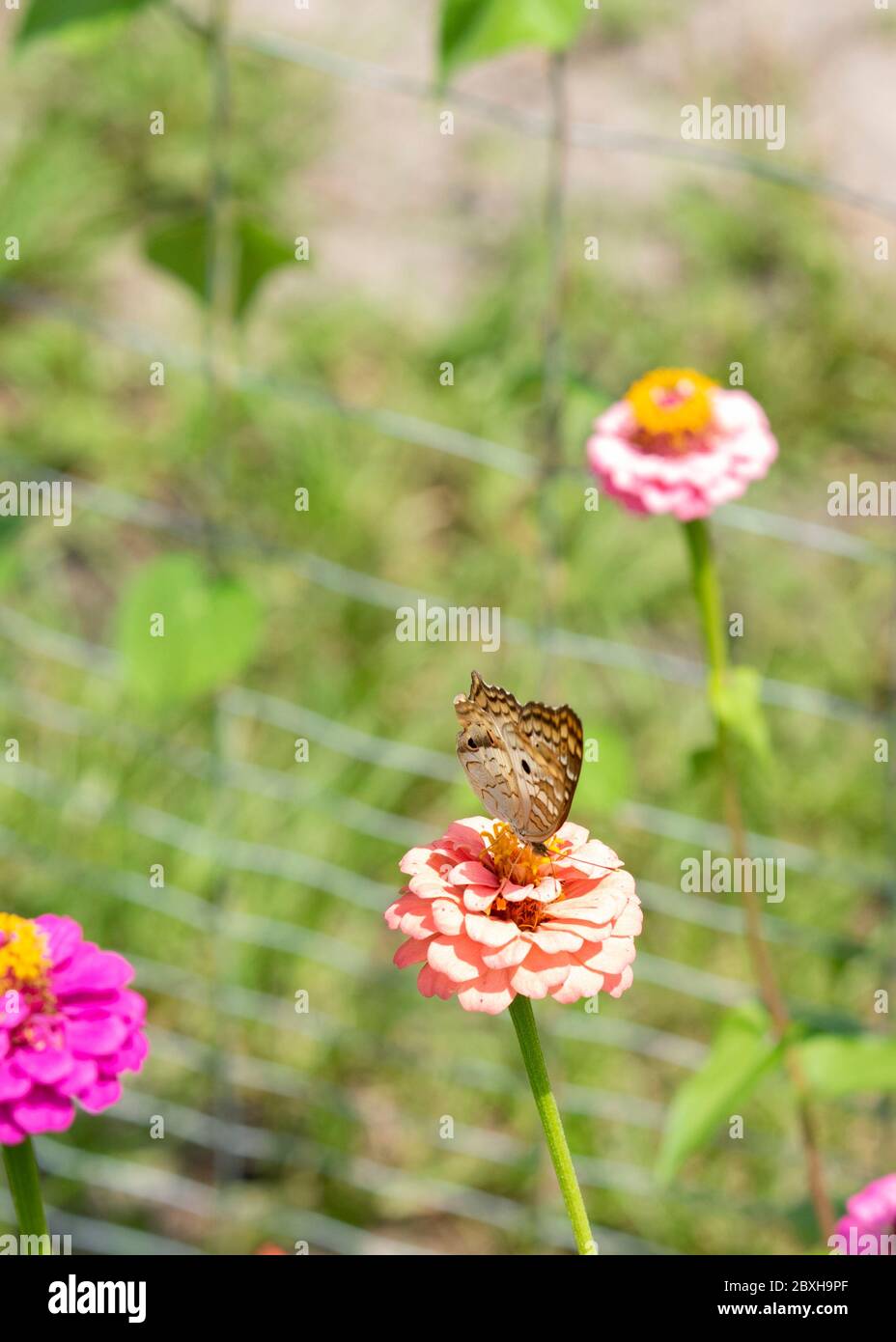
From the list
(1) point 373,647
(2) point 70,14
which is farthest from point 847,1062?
(1) point 373,647

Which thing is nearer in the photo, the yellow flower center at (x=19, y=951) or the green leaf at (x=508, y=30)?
the yellow flower center at (x=19, y=951)

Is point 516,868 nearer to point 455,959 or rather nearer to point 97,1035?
point 455,959

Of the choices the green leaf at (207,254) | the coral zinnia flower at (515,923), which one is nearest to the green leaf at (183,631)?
the green leaf at (207,254)

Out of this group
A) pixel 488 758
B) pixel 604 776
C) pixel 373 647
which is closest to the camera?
pixel 488 758

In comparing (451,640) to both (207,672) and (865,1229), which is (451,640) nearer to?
(207,672)

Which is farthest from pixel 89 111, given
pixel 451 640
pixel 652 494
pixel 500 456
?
pixel 652 494

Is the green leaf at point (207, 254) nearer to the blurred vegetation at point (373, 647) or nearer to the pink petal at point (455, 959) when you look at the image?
the blurred vegetation at point (373, 647)

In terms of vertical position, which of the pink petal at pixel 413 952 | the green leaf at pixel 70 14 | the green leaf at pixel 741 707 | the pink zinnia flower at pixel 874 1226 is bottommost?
the pink zinnia flower at pixel 874 1226
